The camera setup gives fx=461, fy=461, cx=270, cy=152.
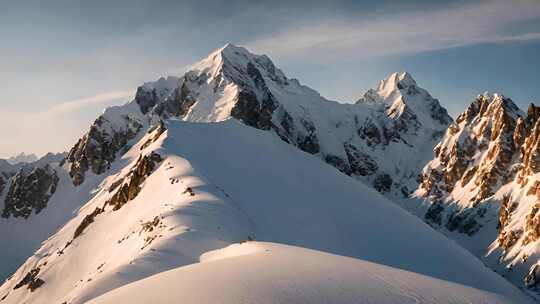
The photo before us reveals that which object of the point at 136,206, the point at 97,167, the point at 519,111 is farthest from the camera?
the point at 519,111

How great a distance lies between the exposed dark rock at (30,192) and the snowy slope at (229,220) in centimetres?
9343

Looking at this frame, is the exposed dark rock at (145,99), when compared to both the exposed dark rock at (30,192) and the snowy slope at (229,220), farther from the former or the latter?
the snowy slope at (229,220)

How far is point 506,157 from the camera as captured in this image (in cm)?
17938

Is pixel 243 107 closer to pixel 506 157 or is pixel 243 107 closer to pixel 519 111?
pixel 506 157

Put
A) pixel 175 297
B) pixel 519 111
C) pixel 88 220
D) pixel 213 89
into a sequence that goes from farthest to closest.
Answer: pixel 519 111, pixel 213 89, pixel 88 220, pixel 175 297

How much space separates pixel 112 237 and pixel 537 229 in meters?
117

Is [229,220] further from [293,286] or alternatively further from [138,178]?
[138,178]

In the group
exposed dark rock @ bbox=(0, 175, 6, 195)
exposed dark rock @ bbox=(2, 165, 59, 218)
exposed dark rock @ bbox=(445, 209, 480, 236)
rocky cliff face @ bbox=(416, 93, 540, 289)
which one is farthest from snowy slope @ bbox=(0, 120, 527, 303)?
exposed dark rock @ bbox=(445, 209, 480, 236)

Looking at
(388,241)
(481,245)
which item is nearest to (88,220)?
(388,241)

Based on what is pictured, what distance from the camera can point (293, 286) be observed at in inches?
629

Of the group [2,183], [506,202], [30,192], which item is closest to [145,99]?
[30,192]

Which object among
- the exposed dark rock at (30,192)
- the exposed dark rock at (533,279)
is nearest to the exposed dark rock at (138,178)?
the exposed dark rock at (30,192)

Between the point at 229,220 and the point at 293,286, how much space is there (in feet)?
69.5

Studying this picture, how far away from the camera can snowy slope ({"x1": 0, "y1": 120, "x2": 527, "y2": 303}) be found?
110 ft
